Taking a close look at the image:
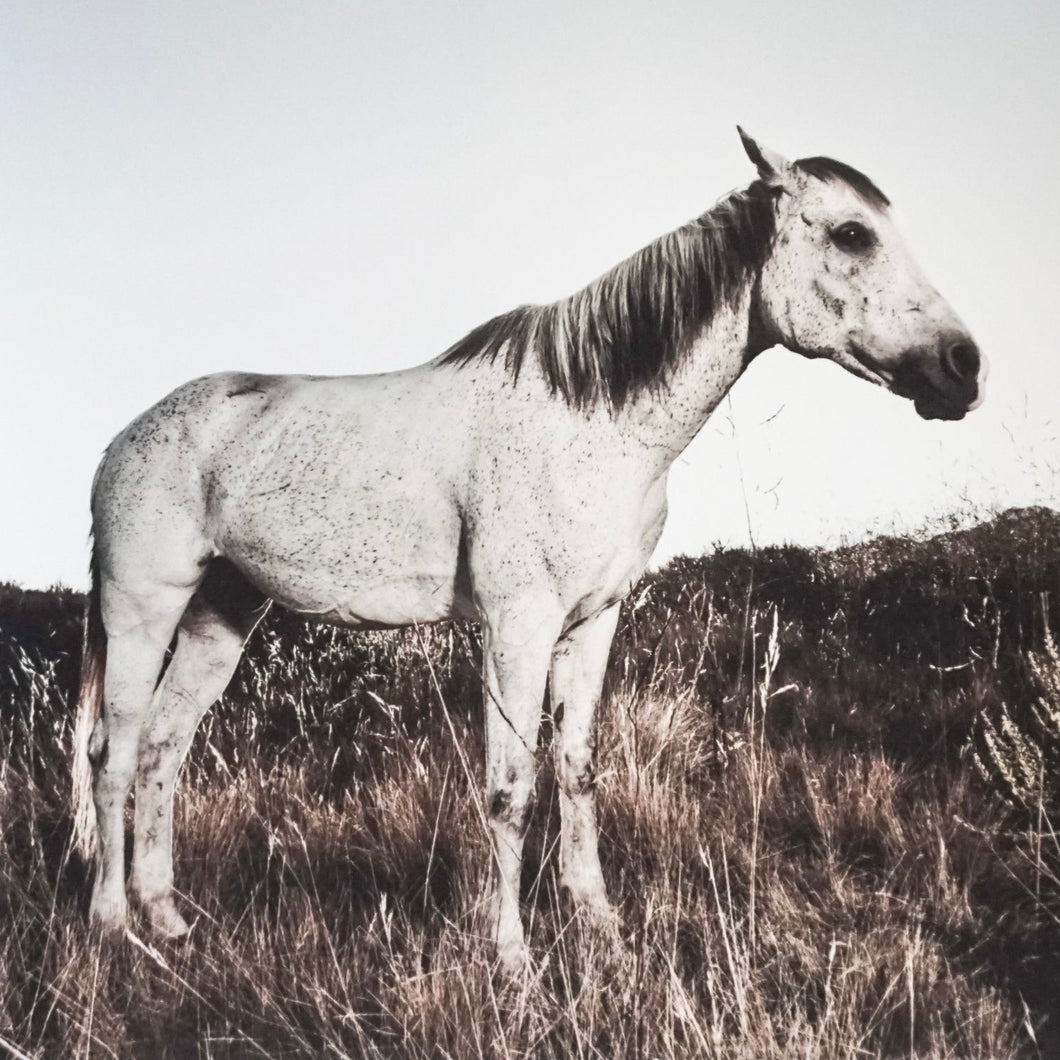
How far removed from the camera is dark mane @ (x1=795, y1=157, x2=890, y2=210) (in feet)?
9.43

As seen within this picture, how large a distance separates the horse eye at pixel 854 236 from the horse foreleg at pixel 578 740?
1.36 m

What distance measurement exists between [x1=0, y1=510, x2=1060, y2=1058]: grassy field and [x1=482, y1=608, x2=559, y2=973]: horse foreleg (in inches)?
4.1

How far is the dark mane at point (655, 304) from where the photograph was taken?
2.95 metres

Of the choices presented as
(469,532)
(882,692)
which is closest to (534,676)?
(469,532)

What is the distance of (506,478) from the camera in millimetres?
2949

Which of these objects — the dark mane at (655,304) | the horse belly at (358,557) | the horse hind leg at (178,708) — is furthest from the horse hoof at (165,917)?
the dark mane at (655,304)

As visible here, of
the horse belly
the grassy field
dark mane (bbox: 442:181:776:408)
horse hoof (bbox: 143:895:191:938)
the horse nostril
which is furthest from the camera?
horse hoof (bbox: 143:895:191:938)

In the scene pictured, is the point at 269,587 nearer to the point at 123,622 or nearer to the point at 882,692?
the point at 123,622

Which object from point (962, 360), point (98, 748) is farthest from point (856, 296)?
point (98, 748)

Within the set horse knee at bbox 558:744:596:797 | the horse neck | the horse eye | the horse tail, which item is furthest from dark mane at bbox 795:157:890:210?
the horse tail

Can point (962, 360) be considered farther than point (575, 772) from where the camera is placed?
No

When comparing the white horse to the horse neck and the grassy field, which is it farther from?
the grassy field

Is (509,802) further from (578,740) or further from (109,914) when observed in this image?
(109,914)

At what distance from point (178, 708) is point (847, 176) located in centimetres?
307
